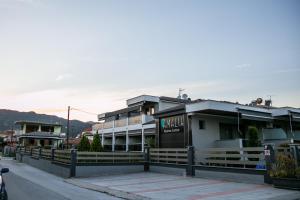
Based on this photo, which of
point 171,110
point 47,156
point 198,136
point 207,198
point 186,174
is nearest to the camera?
point 207,198

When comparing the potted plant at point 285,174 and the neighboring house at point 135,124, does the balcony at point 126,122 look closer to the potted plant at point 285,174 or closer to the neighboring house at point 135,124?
the neighboring house at point 135,124

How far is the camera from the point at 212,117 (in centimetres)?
2320

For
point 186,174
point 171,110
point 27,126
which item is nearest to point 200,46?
point 171,110

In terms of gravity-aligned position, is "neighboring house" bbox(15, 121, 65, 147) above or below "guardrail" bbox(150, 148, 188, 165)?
above

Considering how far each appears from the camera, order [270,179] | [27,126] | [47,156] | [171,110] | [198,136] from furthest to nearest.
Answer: [27,126], [47,156], [171,110], [198,136], [270,179]

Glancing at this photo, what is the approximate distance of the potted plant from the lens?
36.1 feet

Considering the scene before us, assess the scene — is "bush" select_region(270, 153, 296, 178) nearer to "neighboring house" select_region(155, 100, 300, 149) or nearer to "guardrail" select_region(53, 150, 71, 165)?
"neighboring house" select_region(155, 100, 300, 149)

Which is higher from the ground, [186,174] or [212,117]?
[212,117]

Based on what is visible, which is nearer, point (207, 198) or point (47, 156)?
point (207, 198)

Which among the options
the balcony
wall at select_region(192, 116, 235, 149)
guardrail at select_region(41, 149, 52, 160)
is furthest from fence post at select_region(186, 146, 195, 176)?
the balcony

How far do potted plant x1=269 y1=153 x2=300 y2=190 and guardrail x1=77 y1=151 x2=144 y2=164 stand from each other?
11394mm

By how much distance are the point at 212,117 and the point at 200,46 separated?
5.86 metres

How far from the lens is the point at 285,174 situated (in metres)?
11.4

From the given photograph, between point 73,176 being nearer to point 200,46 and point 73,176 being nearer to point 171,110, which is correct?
point 171,110
